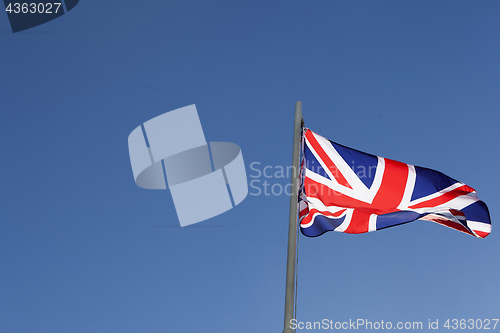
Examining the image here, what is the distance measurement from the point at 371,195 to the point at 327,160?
4.36 ft

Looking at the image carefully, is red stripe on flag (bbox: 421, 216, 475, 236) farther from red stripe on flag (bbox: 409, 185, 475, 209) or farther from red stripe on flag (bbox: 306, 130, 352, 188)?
red stripe on flag (bbox: 306, 130, 352, 188)

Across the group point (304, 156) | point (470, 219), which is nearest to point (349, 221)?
point (304, 156)

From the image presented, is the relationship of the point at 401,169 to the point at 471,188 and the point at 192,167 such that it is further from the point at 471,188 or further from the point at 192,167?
the point at 192,167

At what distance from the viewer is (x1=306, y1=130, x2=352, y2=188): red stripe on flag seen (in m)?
11.7

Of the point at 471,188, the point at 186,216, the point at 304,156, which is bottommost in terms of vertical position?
the point at 186,216

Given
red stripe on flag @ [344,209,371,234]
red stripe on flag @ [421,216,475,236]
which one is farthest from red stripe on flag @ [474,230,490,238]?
red stripe on flag @ [344,209,371,234]

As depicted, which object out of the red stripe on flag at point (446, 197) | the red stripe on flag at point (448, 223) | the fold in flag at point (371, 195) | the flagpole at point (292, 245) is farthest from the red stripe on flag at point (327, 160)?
the red stripe on flag at point (448, 223)

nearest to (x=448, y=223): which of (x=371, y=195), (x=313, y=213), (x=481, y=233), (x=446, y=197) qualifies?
(x=446, y=197)

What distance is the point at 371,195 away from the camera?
462 inches

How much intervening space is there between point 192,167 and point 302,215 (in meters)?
10.2

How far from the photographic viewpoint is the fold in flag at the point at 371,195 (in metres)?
11.0

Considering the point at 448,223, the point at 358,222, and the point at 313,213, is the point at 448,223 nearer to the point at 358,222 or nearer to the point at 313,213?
the point at 358,222

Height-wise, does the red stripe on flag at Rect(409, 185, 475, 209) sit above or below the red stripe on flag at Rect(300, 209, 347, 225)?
above

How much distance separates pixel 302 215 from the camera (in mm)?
10641
